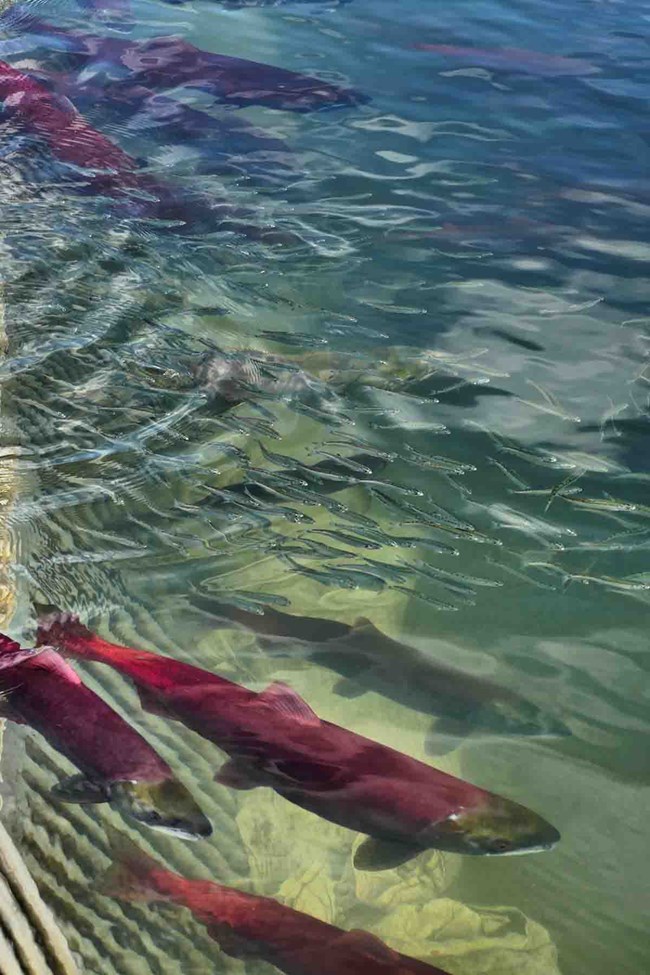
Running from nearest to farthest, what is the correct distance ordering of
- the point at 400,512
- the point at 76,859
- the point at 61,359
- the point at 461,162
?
the point at 76,859 < the point at 400,512 < the point at 61,359 < the point at 461,162

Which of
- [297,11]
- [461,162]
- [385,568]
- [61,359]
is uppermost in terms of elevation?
[297,11]

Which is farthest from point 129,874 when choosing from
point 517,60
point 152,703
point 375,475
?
point 517,60

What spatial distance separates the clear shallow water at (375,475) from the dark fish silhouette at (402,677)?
4cm

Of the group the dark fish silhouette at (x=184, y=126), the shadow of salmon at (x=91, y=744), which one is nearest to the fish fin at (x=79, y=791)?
the shadow of salmon at (x=91, y=744)

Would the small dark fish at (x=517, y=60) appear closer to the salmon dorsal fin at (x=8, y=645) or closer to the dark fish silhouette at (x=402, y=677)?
the dark fish silhouette at (x=402, y=677)

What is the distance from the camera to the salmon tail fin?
180cm

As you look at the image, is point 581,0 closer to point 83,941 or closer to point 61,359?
point 61,359

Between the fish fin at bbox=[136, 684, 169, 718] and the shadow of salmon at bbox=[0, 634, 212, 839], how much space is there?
11 centimetres

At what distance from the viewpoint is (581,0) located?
7.71 m

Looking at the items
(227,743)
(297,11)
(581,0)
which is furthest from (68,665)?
(581,0)

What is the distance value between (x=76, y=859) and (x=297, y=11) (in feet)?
23.9

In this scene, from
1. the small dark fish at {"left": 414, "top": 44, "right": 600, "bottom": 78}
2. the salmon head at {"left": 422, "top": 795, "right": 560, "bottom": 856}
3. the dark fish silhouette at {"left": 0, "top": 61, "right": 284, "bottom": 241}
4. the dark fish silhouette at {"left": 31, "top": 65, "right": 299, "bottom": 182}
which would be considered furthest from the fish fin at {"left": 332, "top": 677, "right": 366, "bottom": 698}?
the small dark fish at {"left": 414, "top": 44, "right": 600, "bottom": 78}

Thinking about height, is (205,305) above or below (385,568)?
above

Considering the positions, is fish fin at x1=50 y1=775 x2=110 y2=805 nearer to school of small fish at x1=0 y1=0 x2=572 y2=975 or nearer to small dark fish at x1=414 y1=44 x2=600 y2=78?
school of small fish at x1=0 y1=0 x2=572 y2=975
